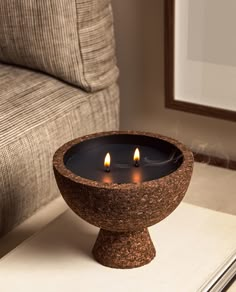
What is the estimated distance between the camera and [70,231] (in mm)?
1004

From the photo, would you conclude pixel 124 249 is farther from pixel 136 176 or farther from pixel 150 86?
pixel 150 86

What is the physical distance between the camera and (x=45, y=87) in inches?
51.0

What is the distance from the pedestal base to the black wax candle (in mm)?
93

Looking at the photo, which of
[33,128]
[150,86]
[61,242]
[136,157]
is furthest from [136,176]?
[150,86]

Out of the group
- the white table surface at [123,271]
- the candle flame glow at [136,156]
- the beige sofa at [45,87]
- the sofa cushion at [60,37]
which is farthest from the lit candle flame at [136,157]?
the sofa cushion at [60,37]

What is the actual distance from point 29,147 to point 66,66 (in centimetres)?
21

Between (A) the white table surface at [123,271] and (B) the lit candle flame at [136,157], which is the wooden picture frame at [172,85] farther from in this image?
(B) the lit candle flame at [136,157]

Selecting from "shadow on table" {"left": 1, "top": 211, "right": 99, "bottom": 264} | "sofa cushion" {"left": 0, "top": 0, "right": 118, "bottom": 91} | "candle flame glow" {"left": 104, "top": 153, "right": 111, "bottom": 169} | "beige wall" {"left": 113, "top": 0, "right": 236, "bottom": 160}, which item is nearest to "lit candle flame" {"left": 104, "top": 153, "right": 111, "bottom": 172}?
"candle flame glow" {"left": 104, "top": 153, "right": 111, "bottom": 169}

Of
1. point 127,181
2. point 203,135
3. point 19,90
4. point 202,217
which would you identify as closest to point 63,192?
point 127,181

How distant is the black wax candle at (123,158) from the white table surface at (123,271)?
131 millimetres

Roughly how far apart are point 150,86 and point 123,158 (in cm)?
64

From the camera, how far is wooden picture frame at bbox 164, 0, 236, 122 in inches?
53.5

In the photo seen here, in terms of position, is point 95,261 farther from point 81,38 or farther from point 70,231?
point 81,38

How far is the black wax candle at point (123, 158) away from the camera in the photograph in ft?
2.88
